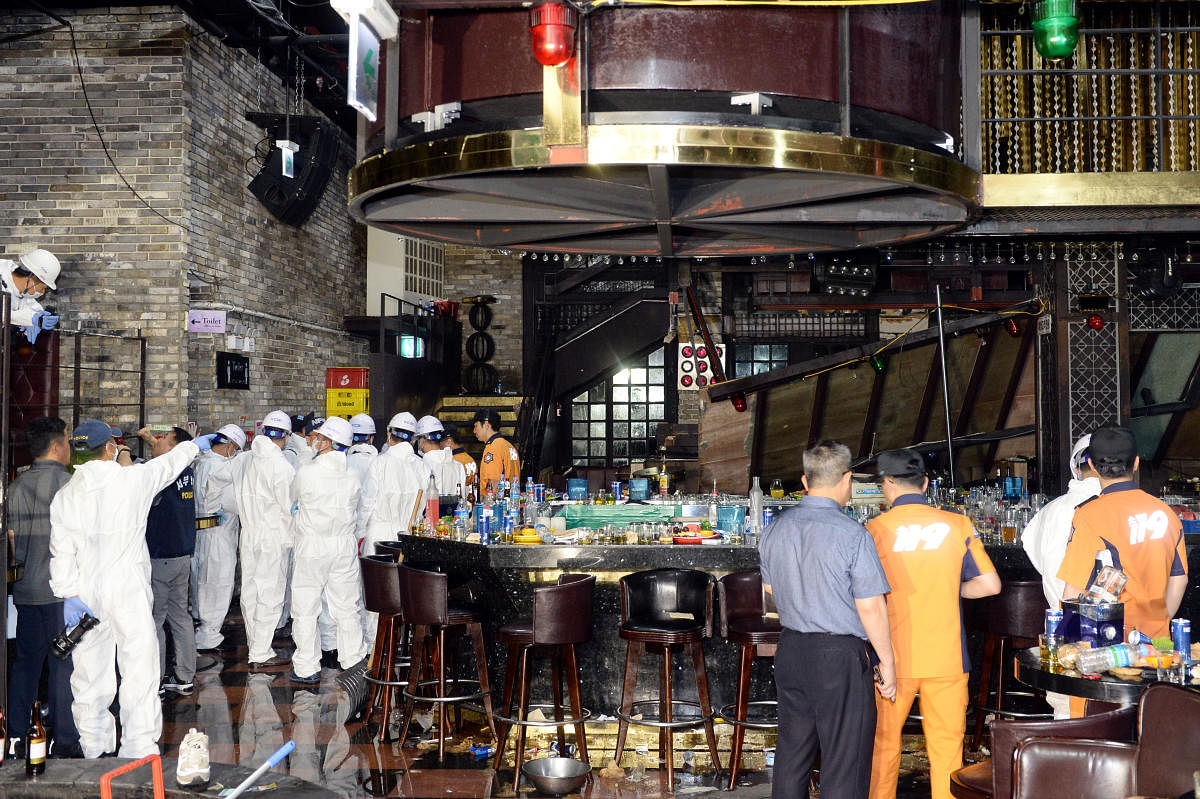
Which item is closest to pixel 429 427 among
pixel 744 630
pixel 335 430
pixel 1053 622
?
pixel 335 430

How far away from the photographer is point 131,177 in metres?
10.0

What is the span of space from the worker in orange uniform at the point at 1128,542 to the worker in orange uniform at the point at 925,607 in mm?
364

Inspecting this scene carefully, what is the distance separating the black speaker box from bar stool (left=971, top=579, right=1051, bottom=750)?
29.3 ft

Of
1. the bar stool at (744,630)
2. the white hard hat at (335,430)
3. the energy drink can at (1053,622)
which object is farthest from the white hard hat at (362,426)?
the energy drink can at (1053,622)

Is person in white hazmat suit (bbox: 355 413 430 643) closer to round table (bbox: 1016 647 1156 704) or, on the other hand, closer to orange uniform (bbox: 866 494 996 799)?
orange uniform (bbox: 866 494 996 799)

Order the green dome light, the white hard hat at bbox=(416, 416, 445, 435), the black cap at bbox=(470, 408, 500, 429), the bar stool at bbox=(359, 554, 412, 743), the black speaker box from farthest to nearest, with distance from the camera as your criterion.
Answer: the black speaker box → the black cap at bbox=(470, 408, 500, 429) → the white hard hat at bbox=(416, 416, 445, 435) → the bar stool at bbox=(359, 554, 412, 743) → the green dome light

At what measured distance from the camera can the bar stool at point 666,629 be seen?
5410 mm

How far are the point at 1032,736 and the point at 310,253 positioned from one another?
11836mm

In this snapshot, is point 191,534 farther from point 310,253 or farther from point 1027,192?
point 310,253

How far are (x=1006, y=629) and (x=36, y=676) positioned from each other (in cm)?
503

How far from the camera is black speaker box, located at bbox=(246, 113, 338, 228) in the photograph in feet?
38.5

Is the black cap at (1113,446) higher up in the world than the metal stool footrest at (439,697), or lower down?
higher up

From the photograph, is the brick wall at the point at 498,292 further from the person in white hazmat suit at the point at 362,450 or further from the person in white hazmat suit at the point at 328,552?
the person in white hazmat suit at the point at 328,552

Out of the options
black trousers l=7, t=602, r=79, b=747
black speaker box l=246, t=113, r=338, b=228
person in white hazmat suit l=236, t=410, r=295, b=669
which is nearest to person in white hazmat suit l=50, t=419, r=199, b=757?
black trousers l=7, t=602, r=79, b=747
